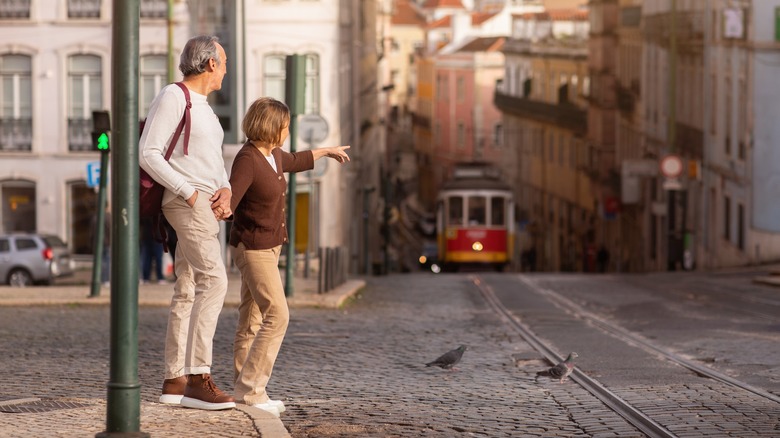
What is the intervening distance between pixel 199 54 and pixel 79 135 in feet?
121

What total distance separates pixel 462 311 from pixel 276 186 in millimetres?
11452

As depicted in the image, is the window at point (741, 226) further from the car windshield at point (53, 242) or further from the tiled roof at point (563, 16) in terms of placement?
A: the tiled roof at point (563, 16)

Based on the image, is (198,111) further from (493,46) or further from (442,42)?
(442,42)

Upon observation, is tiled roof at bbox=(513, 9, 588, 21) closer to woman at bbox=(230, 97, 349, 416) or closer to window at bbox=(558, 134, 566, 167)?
window at bbox=(558, 134, 566, 167)

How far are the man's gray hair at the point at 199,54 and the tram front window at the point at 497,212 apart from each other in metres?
42.9

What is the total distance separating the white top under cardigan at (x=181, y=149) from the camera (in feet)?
27.6

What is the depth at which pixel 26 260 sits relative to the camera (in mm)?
37969

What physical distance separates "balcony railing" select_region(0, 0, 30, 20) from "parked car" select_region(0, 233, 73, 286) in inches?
356

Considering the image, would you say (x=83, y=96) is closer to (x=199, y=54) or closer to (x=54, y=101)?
(x=54, y=101)

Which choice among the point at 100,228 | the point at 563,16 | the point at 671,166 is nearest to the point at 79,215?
the point at 671,166

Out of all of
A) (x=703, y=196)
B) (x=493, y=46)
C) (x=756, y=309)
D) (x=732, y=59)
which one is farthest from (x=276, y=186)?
(x=493, y=46)

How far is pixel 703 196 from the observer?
5012cm

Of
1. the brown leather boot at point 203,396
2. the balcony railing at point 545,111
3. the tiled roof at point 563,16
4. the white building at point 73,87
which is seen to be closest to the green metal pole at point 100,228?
the brown leather boot at point 203,396

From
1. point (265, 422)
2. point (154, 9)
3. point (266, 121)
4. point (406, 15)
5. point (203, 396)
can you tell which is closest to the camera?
point (265, 422)
